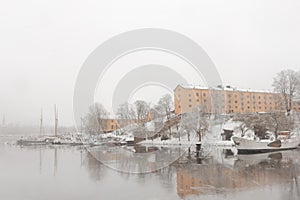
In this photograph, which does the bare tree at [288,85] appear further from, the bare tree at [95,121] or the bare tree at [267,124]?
the bare tree at [95,121]

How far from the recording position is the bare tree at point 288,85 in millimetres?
42000

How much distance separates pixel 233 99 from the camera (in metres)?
55.3

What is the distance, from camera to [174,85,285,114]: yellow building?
4219cm

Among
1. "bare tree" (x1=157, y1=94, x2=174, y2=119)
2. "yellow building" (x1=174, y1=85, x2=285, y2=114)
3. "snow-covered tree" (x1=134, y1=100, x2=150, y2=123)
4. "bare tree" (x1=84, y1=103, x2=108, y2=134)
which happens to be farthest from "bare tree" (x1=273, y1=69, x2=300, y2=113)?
"bare tree" (x1=84, y1=103, x2=108, y2=134)

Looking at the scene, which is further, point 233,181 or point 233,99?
point 233,99

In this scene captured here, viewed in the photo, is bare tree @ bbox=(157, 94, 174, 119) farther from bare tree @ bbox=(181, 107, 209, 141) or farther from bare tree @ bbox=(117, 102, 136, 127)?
bare tree @ bbox=(181, 107, 209, 141)

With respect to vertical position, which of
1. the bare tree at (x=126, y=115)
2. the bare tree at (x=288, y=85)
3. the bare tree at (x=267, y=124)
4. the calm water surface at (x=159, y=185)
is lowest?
the calm water surface at (x=159, y=185)

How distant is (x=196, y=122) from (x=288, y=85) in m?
19.5

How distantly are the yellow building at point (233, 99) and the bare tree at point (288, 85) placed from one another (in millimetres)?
1305

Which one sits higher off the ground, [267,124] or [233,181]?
[267,124]

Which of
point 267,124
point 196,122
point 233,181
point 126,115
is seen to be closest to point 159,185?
point 233,181

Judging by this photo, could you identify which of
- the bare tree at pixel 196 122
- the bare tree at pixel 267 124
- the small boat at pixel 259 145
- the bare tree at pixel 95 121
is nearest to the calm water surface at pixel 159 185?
the small boat at pixel 259 145

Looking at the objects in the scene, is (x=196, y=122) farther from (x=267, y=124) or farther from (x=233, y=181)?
(x=233, y=181)

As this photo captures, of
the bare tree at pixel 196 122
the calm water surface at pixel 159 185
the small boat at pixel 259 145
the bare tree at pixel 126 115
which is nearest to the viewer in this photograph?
the calm water surface at pixel 159 185
